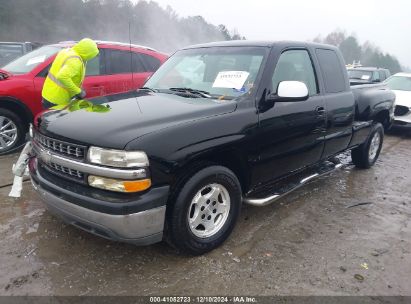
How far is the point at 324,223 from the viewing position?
3.88 metres

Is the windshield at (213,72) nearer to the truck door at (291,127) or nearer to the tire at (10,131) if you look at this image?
the truck door at (291,127)

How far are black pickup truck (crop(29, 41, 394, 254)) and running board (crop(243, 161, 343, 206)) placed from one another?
22mm

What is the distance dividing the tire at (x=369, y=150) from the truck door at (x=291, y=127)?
1.69 metres

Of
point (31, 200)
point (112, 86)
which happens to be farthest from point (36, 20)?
point (31, 200)

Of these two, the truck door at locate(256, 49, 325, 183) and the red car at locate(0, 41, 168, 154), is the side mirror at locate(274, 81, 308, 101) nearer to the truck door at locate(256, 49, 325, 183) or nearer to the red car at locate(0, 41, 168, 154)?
the truck door at locate(256, 49, 325, 183)

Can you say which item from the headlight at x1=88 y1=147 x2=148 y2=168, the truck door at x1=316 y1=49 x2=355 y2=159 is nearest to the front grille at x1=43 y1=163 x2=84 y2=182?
the headlight at x1=88 y1=147 x2=148 y2=168

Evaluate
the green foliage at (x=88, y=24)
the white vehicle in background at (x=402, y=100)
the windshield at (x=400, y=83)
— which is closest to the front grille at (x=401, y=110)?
the white vehicle in background at (x=402, y=100)

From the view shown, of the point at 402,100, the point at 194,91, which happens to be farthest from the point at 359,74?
the point at 194,91

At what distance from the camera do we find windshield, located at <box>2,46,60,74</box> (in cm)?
600

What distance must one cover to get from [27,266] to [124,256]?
2.48 ft

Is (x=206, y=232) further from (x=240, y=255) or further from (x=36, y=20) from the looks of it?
(x=36, y=20)

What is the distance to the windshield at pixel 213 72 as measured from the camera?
3.49 m

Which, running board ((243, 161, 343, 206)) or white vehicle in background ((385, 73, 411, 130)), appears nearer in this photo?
running board ((243, 161, 343, 206))

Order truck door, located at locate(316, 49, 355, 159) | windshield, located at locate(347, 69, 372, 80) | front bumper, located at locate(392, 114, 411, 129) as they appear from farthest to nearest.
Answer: windshield, located at locate(347, 69, 372, 80), front bumper, located at locate(392, 114, 411, 129), truck door, located at locate(316, 49, 355, 159)
